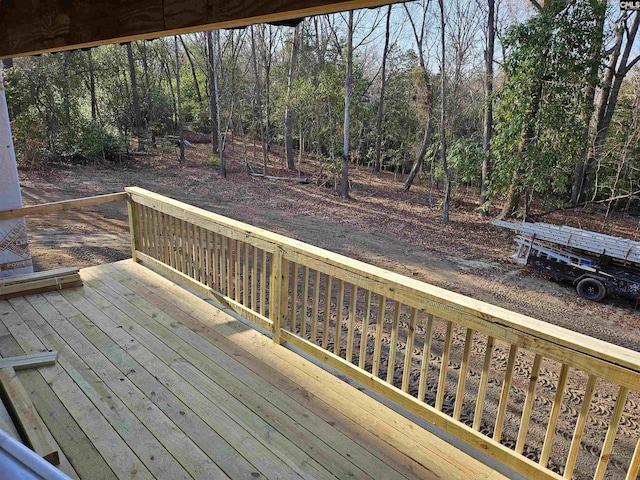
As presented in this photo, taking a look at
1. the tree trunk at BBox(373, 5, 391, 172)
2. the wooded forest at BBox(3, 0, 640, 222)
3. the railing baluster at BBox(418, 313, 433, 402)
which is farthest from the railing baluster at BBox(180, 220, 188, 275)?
the tree trunk at BBox(373, 5, 391, 172)

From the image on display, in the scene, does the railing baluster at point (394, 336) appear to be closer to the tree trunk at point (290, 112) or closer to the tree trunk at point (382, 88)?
the tree trunk at point (290, 112)

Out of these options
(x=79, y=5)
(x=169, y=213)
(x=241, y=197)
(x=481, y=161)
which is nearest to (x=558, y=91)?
(x=481, y=161)

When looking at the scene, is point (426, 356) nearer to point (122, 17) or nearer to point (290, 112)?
point (122, 17)

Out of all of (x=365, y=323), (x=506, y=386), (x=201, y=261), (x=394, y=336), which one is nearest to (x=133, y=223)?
(x=201, y=261)

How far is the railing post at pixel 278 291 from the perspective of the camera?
2986 millimetres

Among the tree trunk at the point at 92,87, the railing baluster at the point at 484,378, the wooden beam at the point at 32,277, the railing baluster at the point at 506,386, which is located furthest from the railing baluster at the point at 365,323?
the tree trunk at the point at 92,87

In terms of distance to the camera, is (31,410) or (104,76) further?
(104,76)

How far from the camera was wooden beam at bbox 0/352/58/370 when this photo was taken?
9.02ft

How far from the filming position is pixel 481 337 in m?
6.34

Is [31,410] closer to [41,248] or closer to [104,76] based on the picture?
[41,248]

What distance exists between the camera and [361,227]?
1184 cm

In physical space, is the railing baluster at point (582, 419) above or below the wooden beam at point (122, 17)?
below

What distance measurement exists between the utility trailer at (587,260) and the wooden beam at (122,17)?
359 inches

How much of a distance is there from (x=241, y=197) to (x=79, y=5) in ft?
40.8
